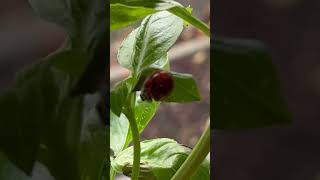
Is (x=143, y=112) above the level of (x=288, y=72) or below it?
below

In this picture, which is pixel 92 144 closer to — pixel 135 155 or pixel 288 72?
pixel 135 155

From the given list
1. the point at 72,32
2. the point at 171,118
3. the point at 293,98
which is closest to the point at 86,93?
the point at 72,32

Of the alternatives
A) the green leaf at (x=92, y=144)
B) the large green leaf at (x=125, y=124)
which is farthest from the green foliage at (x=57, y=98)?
the large green leaf at (x=125, y=124)

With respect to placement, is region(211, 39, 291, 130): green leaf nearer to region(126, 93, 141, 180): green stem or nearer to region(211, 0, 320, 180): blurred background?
region(211, 0, 320, 180): blurred background

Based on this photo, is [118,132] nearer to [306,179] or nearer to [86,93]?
[86,93]

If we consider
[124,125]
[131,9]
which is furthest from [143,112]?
[131,9]
